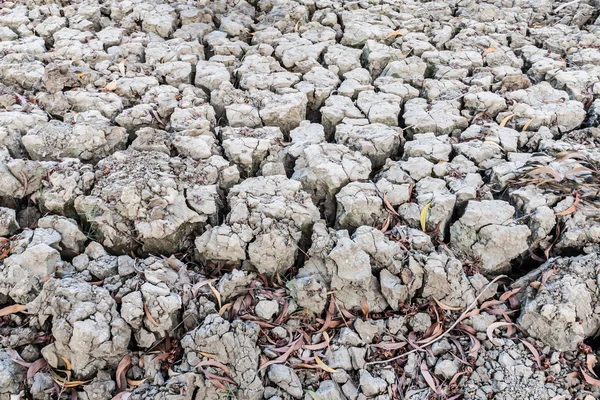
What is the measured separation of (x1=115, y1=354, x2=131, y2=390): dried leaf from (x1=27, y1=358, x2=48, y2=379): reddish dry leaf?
0.28 m

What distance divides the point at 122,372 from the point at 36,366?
13.0 inches

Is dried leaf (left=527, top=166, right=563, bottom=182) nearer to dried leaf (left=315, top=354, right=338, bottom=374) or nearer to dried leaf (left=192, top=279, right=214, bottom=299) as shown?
dried leaf (left=315, top=354, right=338, bottom=374)

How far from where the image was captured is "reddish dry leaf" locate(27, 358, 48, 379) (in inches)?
71.3

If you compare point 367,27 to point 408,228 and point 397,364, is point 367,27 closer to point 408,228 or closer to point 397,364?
point 408,228

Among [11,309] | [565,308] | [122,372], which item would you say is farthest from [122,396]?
[565,308]

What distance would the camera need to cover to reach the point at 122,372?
1849 millimetres

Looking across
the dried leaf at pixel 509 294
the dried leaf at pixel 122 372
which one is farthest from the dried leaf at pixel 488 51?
the dried leaf at pixel 122 372

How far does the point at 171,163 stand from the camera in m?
2.50

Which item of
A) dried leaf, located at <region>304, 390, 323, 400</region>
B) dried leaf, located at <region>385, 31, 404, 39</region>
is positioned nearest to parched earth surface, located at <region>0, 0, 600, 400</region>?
dried leaf, located at <region>304, 390, 323, 400</region>

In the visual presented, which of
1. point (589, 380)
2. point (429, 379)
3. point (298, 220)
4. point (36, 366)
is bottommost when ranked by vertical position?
point (36, 366)

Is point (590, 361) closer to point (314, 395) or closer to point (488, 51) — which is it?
point (314, 395)

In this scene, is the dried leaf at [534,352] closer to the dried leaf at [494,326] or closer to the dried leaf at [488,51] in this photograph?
the dried leaf at [494,326]

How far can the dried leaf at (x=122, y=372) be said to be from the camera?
183cm

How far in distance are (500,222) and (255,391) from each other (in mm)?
1350
